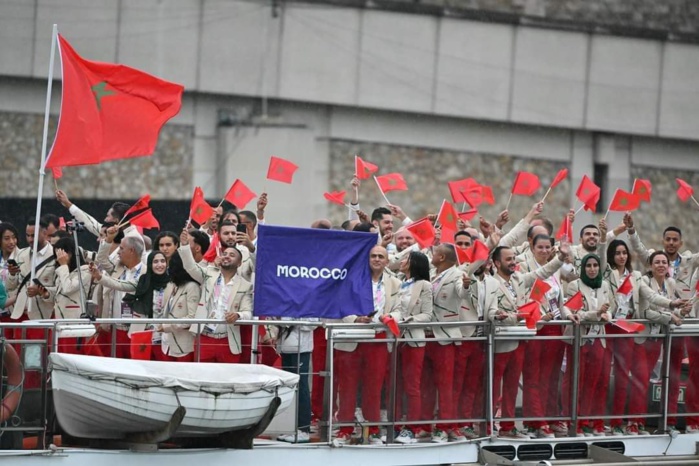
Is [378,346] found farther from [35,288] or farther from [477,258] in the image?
[35,288]

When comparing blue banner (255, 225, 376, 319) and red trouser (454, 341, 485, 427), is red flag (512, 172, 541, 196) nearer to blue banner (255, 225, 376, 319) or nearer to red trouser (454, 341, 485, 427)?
red trouser (454, 341, 485, 427)

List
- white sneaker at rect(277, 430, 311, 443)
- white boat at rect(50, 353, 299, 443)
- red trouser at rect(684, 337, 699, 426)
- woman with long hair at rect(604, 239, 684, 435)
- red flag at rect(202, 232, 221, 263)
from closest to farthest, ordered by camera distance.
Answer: white boat at rect(50, 353, 299, 443) → white sneaker at rect(277, 430, 311, 443) → red flag at rect(202, 232, 221, 263) → woman with long hair at rect(604, 239, 684, 435) → red trouser at rect(684, 337, 699, 426)

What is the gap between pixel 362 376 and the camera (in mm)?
12711

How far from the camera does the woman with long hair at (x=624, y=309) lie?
14.1 meters

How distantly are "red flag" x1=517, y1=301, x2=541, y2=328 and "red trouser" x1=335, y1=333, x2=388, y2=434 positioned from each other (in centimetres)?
134

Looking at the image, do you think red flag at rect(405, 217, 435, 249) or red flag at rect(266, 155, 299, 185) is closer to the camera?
red flag at rect(405, 217, 435, 249)

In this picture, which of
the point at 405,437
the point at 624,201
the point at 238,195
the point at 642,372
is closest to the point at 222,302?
the point at 405,437

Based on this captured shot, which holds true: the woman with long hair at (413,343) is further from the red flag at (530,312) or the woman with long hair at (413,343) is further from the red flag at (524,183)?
the red flag at (524,183)

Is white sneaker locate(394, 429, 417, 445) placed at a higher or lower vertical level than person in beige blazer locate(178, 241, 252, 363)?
lower

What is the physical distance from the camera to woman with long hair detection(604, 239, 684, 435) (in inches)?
555

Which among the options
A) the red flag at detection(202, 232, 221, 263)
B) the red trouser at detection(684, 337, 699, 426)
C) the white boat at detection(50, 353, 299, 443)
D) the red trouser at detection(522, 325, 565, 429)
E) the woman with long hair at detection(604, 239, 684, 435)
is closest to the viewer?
the white boat at detection(50, 353, 299, 443)

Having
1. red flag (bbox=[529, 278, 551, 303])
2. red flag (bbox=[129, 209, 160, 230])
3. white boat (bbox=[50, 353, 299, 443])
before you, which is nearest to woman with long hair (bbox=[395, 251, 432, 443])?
red flag (bbox=[529, 278, 551, 303])

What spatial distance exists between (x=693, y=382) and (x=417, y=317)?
3.35 meters

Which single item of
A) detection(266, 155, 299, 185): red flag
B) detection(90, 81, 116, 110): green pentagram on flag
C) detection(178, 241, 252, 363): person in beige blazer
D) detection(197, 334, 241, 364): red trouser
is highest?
detection(90, 81, 116, 110): green pentagram on flag
